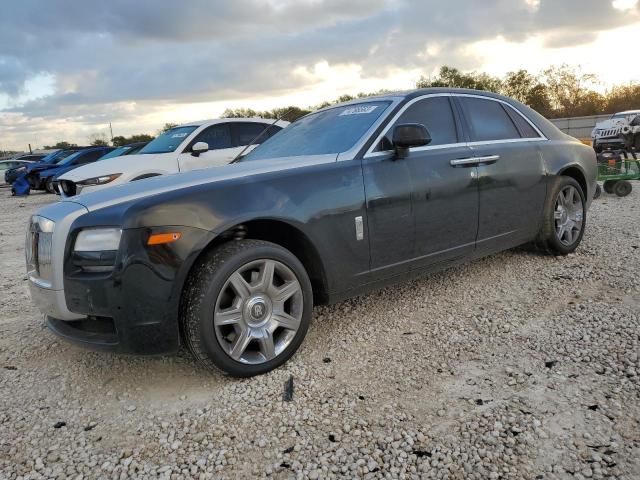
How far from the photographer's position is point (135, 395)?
295 centimetres

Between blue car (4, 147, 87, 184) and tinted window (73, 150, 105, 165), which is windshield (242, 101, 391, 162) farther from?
blue car (4, 147, 87, 184)

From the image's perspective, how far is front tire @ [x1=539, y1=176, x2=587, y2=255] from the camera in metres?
4.87

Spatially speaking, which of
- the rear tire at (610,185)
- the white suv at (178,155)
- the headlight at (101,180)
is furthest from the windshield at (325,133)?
the rear tire at (610,185)

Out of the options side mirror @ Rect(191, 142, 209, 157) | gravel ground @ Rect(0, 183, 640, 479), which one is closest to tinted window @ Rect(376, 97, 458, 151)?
gravel ground @ Rect(0, 183, 640, 479)

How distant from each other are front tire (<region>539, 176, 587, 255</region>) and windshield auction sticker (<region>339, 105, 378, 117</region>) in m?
2.02

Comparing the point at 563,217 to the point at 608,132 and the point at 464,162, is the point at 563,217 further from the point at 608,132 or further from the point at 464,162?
the point at 608,132

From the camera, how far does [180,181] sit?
3.07 metres

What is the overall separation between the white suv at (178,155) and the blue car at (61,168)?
1037cm

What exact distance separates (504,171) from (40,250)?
3491 mm

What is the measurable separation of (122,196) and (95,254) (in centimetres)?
37

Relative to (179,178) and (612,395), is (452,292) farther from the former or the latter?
(179,178)

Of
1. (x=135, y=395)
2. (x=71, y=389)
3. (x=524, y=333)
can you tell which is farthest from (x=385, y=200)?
(x=71, y=389)

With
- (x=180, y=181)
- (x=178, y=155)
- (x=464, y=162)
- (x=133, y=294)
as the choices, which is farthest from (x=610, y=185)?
(x=133, y=294)

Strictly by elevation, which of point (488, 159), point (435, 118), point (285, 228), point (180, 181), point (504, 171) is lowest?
point (285, 228)
